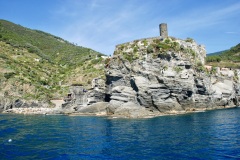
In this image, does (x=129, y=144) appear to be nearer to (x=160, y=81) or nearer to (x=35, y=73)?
(x=160, y=81)

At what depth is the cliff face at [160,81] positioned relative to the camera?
197 feet

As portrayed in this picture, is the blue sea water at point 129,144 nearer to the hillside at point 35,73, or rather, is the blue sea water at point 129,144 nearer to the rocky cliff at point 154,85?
the rocky cliff at point 154,85

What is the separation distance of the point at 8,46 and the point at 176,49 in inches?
3805

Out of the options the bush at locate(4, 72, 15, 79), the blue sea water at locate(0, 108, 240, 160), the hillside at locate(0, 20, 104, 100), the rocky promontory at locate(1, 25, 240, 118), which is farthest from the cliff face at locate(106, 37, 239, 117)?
the bush at locate(4, 72, 15, 79)

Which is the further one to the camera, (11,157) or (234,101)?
(234,101)

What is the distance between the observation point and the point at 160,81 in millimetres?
62219

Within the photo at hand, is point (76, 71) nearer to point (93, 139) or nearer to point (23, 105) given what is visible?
point (23, 105)

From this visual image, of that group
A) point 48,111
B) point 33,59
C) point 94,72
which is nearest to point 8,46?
point 33,59

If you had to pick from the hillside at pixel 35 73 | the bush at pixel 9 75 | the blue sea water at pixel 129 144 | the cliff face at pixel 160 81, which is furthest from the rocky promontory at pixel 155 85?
the blue sea water at pixel 129 144

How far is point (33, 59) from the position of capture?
125 m

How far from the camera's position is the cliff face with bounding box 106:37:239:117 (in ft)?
197

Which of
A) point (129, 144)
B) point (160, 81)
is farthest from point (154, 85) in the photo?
point (129, 144)

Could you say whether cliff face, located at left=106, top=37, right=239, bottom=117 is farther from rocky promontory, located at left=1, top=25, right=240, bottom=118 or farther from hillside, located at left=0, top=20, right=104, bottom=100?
hillside, located at left=0, top=20, right=104, bottom=100

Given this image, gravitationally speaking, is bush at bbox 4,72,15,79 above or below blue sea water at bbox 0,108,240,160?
above
